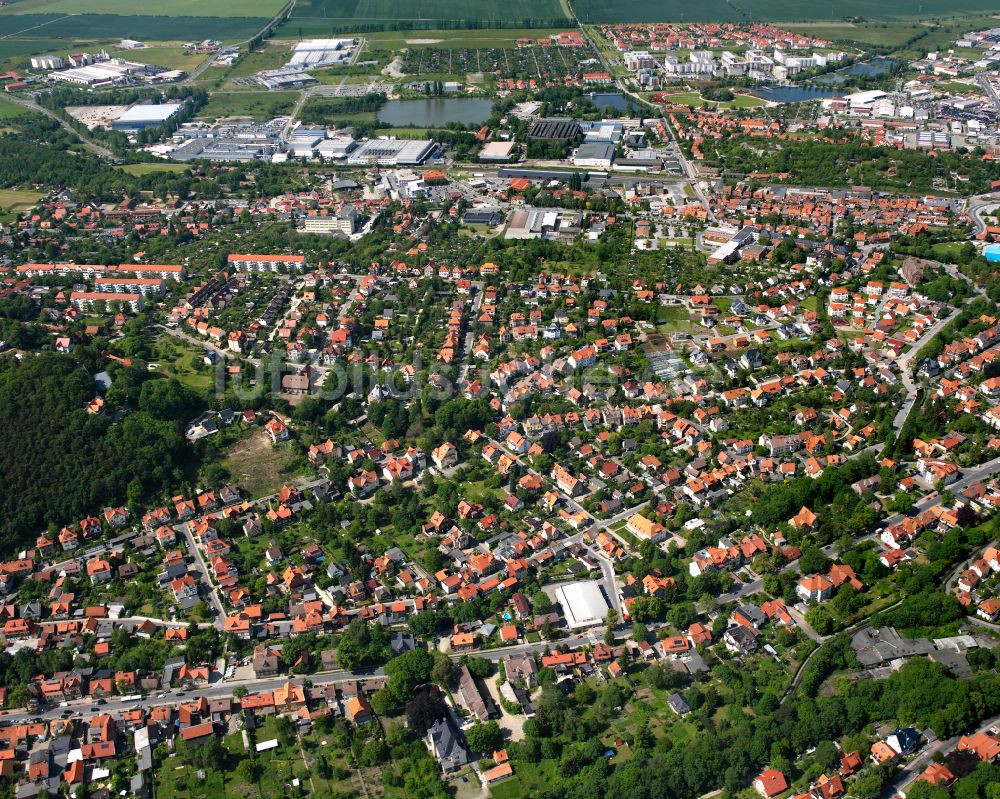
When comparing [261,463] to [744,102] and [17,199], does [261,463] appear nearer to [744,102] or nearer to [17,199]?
[17,199]

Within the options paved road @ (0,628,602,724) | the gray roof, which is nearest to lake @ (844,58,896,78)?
the gray roof

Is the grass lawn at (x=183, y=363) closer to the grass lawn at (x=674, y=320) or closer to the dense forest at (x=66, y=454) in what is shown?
the dense forest at (x=66, y=454)

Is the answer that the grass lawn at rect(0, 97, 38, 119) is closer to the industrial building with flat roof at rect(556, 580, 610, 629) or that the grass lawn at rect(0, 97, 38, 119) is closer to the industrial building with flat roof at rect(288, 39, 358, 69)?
the industrial building with flat roof at rect(288, 39, 358, 69)

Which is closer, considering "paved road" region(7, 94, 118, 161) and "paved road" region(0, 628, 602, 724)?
"paved road" region(0, 628, 602, 724)

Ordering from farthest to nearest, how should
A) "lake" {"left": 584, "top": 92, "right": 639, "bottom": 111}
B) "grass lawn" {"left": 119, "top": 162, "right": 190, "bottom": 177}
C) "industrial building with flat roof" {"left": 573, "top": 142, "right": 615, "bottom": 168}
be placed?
"lake" {"left": 584, "top": 92, "right": 639, "bottom": 111}
"grass lawn" {"left": 119, "top": 162, "right": 190, "bottom": 177}
"industrial building with flat roof" {"left": 573, "top": 142, "right": 615, "bottom": 168}

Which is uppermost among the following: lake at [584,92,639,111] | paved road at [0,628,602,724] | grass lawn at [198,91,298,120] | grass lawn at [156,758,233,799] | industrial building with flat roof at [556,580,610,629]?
grass lawn at [198,91,298,120]

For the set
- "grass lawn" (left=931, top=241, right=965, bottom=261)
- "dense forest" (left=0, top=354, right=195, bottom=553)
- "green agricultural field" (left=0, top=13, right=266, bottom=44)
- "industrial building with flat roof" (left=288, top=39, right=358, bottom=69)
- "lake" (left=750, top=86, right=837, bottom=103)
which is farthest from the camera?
"green agricultural field" (left=0, top=13, right=266, bottom=44)

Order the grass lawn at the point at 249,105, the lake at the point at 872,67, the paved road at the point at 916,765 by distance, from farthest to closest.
Result: 1. the lake at the point at 872,67
2. the grass lawn at the point at 249,105
3. the paved road at the point at 916,765

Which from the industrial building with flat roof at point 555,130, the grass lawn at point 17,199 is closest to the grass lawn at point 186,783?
the grass lawn at point 17,199
